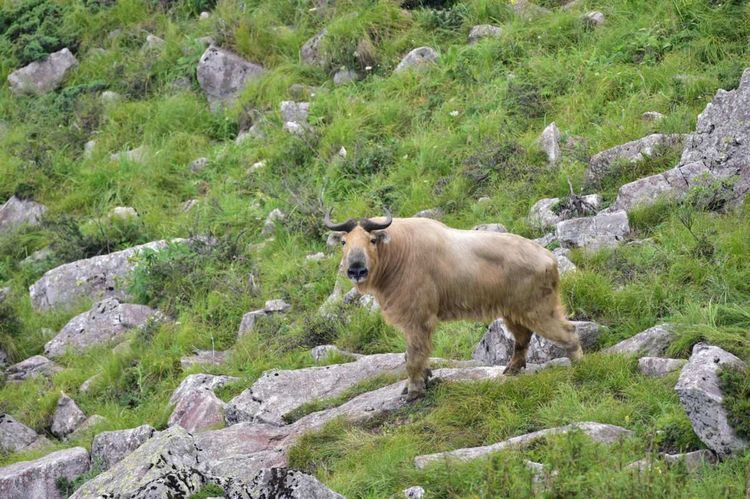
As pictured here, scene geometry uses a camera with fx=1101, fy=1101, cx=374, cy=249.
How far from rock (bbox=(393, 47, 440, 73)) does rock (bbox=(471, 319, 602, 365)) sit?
6959 mm

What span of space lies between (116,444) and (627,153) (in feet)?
22.0

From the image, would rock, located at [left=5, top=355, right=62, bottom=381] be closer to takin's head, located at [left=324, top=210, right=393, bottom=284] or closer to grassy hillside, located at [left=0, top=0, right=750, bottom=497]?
grassy hillside, located at [left=0, top=0, right=750, bottom=497]

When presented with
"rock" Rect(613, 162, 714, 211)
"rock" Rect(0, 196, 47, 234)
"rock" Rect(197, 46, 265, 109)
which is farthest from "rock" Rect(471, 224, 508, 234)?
"rock" Rect(0, 196, 47, 234)

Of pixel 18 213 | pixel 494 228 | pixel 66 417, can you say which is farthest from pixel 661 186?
pixel 18 213

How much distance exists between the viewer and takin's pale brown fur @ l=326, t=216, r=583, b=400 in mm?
9375

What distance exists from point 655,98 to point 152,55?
9.38 meters

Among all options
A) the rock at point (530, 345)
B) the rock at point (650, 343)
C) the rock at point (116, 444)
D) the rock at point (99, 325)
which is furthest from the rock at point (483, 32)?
the rock at point (116, 444)

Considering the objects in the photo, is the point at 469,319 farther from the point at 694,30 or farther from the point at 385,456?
the point at 694,30

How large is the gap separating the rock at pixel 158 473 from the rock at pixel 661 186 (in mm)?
6279

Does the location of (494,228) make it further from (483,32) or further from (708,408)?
(483,32)

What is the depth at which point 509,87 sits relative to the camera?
15391 millimetres

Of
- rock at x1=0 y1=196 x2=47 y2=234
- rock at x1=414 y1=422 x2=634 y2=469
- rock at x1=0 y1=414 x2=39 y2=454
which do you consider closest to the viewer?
rock at x1=414 y1=422 x2=634 y2=469

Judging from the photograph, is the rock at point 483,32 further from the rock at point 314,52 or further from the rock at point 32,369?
the rock at point 32,369

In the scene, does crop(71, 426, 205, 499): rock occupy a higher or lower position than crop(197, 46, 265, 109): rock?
higher
